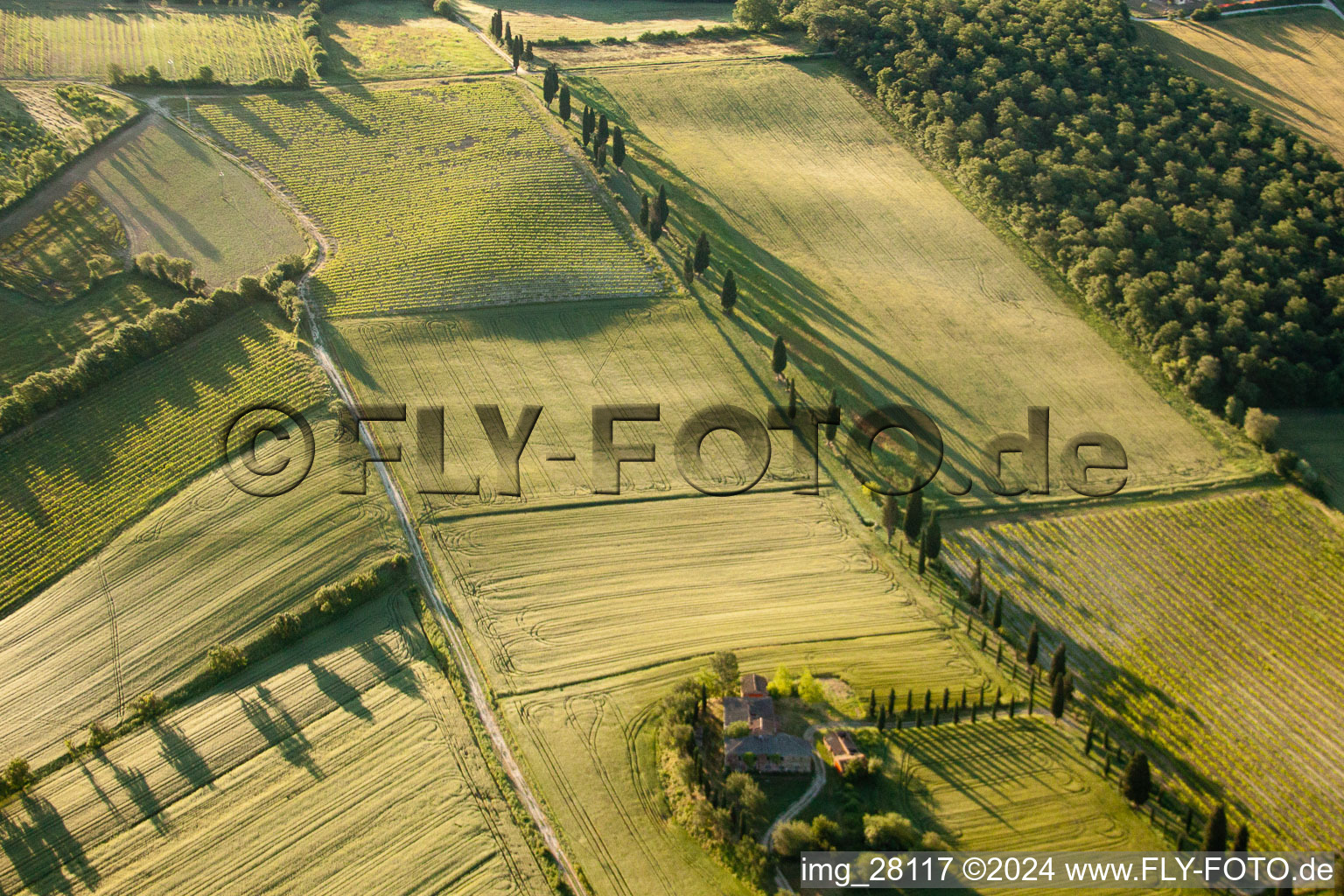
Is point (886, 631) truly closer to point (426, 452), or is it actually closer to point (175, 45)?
point (426, 452)

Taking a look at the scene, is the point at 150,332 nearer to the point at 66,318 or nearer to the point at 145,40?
→ the point at 66,318

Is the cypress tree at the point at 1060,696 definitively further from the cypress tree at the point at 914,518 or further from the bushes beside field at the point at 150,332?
the bushes beside field at the point at 150,332

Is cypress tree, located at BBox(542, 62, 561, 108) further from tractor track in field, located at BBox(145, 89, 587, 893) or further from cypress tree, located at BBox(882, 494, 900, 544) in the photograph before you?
cypress tree, located at BBox(882, 494, 900, 544)

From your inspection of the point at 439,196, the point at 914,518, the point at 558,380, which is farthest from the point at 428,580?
the point at 439,196

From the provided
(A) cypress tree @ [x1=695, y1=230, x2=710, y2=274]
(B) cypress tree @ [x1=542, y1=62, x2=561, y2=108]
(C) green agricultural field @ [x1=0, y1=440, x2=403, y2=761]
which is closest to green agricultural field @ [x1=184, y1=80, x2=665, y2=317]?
(B) cypress tree @ [x1=542, y1=62, x2=561, y2=108]

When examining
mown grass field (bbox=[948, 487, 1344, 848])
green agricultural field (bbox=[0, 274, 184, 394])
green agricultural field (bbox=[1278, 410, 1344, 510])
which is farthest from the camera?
green agricultural field (bbox=[0, 274, 184, 394])

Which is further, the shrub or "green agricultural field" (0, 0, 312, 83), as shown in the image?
"green agricultural field" (0, 0, 312, 83)

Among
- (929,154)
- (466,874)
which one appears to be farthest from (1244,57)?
(466,874)
